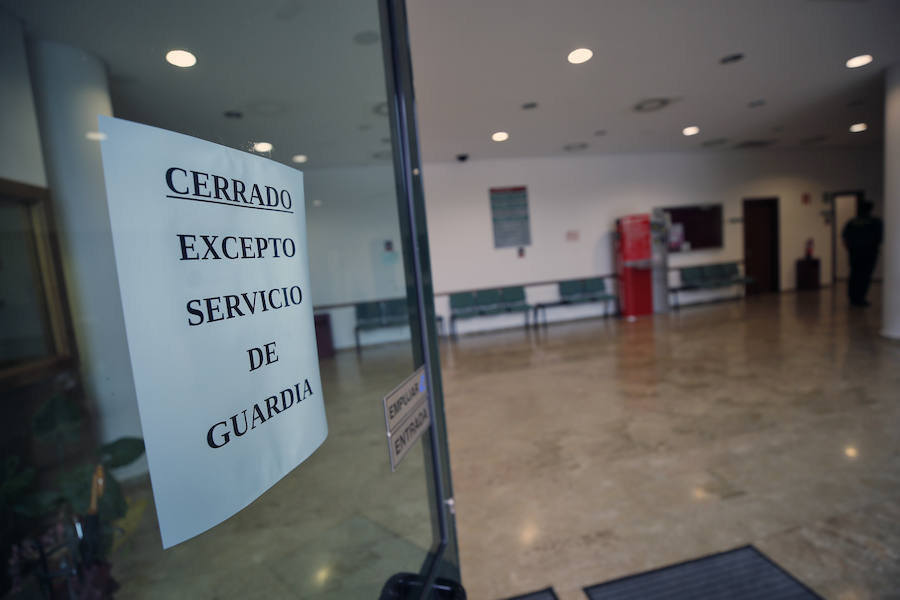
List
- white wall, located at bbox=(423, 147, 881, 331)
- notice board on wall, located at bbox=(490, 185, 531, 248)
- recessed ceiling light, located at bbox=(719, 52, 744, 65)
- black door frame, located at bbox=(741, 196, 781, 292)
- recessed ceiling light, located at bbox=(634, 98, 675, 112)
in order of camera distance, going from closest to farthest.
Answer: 1. recessed ceiling light, located at bbox=(719, 52, 744, 65)
2. recessed ceiling light, located at bbox=(634, 98, 675, 112)
3. white wall, located at bbox=(423, 147, 881, 331)
4. notice board on wall, located at bbox=(490, 185, 531, 248)
5. black door frame, located at bbox=(741, 196, 781, 292)

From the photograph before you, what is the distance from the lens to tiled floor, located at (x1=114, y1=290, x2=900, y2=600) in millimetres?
717

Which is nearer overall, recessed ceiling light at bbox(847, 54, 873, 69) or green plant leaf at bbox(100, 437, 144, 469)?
green plant leaf at bbox(100, 437, 144, 469)

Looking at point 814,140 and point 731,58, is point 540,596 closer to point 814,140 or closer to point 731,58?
point 731,58

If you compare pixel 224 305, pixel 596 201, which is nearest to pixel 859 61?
pixel 596 201

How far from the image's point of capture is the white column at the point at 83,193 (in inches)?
13.1

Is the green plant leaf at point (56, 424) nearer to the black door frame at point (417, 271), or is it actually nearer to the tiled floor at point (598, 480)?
the tiled floor at point (598, 480)

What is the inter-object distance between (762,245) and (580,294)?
4.54 metres

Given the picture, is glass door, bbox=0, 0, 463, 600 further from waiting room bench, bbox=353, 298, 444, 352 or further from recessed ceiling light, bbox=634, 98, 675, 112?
recessed ceiling light, bbox=634, 98, 675, 112

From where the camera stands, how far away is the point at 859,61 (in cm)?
423

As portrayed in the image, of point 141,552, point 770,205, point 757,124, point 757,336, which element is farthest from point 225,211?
point 770,205

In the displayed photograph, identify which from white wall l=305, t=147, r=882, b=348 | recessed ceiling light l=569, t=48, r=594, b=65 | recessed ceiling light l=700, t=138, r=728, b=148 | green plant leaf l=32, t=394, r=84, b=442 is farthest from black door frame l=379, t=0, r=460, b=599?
recessed ceiling light l=700, t=138, r=728, b=148

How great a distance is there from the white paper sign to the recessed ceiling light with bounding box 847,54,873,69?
239 inches

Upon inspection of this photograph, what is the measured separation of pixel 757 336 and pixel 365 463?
227 inches

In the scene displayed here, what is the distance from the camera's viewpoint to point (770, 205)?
8688 mm
